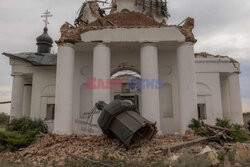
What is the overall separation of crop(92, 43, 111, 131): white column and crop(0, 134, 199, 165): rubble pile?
3020 millimetres

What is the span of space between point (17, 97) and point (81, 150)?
1184 centimetres

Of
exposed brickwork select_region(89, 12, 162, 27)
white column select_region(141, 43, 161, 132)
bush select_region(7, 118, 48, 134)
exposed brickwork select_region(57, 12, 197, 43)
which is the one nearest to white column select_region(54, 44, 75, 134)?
exposed brickwork select_region(57, 12, 197, 43)

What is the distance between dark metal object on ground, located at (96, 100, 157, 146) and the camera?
7.80m

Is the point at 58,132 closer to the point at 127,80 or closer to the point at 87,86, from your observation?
the point at 87,86

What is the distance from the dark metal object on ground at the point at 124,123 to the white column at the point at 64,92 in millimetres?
4742

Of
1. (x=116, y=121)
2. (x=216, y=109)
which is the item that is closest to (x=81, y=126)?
(x=116, y=121)

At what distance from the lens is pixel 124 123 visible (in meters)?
8.03

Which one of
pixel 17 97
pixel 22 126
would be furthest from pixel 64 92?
Result: pixel 17 97

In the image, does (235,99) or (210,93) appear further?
(235,99)

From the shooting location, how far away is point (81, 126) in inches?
565

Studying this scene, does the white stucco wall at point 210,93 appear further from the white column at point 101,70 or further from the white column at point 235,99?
the white column at point 101,70

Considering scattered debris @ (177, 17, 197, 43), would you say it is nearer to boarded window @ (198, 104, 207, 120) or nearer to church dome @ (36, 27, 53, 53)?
boarded window @ (198, 104, 207, 120)

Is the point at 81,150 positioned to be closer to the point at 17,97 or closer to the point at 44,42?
the point at 17,97

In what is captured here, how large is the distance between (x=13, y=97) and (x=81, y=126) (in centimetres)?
766
